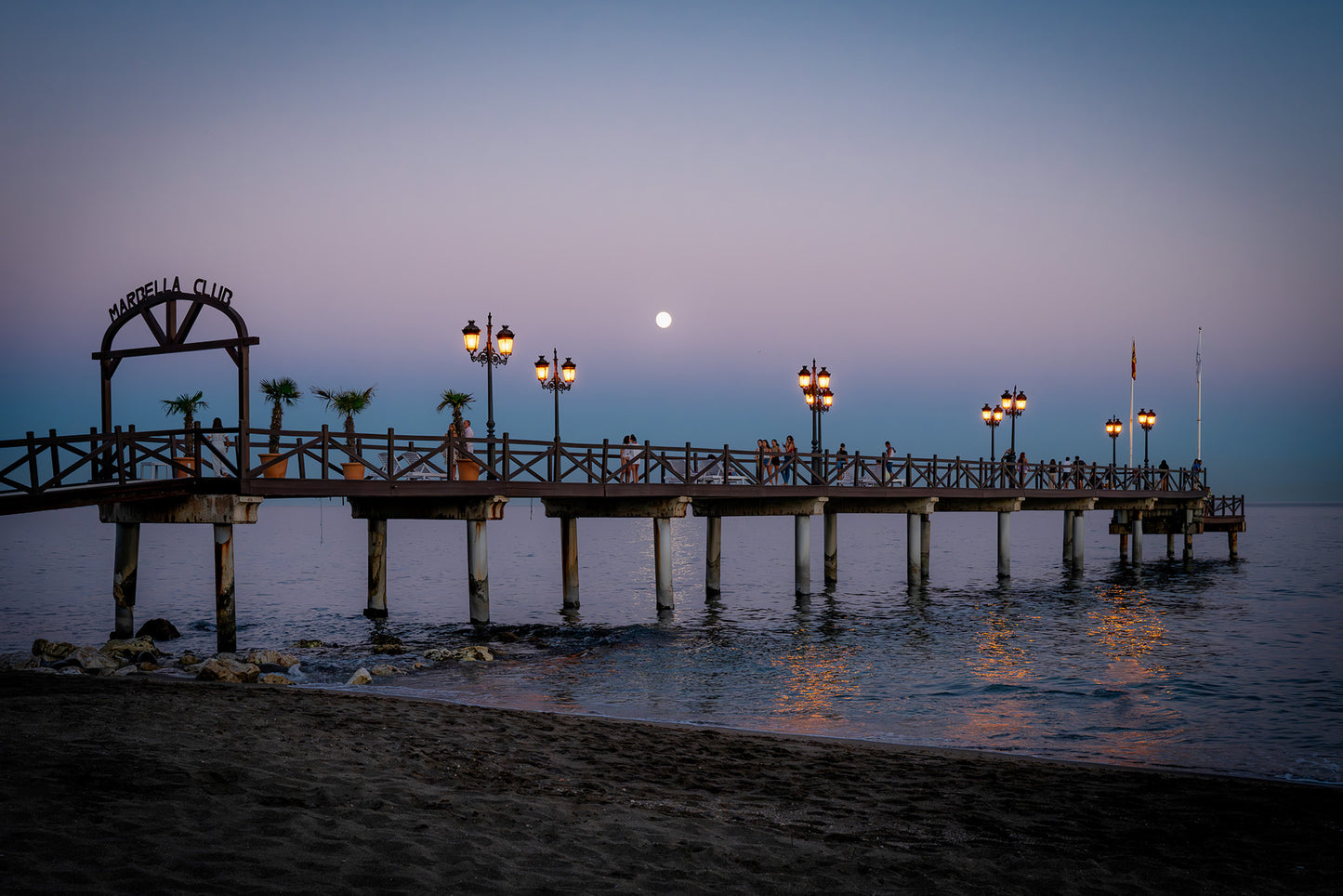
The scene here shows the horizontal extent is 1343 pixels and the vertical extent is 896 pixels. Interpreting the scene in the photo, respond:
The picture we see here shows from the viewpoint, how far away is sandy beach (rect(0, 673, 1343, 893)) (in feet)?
23.1

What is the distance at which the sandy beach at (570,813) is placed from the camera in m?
7.05

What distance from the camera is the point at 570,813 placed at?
8883 millimetres

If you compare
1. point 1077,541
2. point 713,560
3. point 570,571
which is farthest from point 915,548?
point 570,571

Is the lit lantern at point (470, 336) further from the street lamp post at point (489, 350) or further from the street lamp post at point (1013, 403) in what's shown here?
the street lamp post at point (1013, 403)

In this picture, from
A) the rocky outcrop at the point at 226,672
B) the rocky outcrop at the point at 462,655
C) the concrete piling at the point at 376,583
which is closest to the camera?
the rocky outcrop at the point at 226,672

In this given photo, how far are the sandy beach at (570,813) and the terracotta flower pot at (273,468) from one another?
8.35 metres

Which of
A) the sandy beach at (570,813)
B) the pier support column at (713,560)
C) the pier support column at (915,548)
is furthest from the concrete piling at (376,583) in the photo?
the pier support column at (915,548)

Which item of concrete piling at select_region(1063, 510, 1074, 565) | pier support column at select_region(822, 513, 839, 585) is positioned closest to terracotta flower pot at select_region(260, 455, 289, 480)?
pier support column at select_region(822, 513, 839, 585)

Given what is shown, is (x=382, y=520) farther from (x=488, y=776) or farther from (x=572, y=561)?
(x=488, y=776)

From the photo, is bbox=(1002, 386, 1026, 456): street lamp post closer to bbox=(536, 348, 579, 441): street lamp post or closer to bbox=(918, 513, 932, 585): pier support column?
bbox=(918, 513, 932, 585): pier support column

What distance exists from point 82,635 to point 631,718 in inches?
833

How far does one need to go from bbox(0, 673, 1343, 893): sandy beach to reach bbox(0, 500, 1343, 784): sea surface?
3318 millimetres

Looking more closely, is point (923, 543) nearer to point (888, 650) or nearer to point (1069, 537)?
point (1069, 537)

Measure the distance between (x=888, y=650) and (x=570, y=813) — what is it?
1775 centimetres
